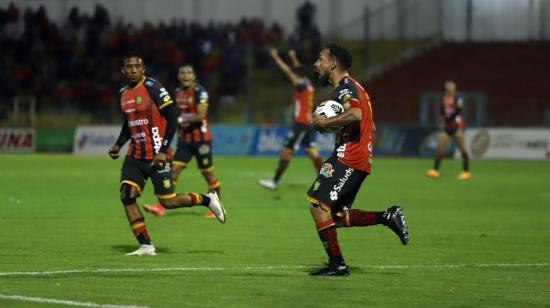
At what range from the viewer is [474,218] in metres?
16.8

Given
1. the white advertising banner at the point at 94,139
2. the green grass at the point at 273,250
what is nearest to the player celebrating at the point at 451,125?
the green grass at the point at 273,250

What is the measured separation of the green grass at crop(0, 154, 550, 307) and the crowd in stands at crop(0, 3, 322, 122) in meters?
18.8

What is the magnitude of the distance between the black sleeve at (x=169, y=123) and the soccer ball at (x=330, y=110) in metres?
2.36

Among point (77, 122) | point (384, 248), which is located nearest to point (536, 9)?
point (77, 122)

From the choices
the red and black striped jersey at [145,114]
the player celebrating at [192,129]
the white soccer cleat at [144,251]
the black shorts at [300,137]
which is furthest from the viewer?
the black shorts at [300,137]

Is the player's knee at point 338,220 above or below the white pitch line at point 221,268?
above

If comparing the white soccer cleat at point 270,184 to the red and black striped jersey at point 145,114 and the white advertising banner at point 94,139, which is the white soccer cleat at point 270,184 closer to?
the red and black striped jersey at point 145,114

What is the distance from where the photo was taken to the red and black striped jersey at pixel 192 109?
16609 mm

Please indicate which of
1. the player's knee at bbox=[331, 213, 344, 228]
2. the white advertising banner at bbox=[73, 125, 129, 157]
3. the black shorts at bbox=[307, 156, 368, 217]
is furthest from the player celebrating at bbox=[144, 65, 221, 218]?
the white advertising banner at bbox=[73, 125, 129, 157]

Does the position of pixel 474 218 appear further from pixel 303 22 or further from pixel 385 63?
pixel 385 63

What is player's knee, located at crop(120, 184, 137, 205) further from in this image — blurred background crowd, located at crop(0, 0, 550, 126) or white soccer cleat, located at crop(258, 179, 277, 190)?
blurred background crowd, located at crop(0, 0, 550, 126)

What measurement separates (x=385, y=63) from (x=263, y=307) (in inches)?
1538

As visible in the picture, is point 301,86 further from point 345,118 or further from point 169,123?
point 345,118

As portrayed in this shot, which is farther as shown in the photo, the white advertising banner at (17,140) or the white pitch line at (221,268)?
the white advertising banner at (17,140)
